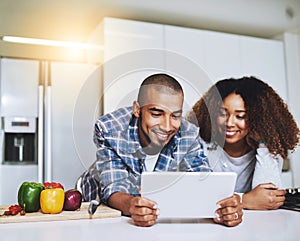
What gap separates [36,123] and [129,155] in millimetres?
1554

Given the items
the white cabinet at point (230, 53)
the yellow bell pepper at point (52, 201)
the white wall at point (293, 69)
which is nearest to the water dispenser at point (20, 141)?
the white cabinet at point (230, 53)

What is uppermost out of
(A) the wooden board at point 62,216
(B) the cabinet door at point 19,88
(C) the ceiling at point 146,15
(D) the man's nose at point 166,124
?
(C) the ceiling at point 146,15

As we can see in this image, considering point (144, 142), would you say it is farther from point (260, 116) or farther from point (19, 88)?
point (19, 88)

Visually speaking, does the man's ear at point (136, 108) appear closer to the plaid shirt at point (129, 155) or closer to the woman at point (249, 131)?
the plaid shirt at point (129, 155)

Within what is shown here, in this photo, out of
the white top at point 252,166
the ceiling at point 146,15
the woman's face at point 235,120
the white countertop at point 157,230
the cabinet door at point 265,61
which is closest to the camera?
the white countertop at point 157,230

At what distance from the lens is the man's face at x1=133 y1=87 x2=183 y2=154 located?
3.84ft

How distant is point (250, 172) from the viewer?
1.93m

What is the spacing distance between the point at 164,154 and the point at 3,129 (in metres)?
1.71

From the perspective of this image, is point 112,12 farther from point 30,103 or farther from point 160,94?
point 160,94

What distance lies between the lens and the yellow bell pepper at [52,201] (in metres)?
1.28

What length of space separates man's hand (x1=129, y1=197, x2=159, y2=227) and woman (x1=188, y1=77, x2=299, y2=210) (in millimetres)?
699

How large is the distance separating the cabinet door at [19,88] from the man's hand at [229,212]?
6.36ft

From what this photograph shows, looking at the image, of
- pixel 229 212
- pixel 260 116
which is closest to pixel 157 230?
pixel 229 212

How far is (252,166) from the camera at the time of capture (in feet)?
6.36
